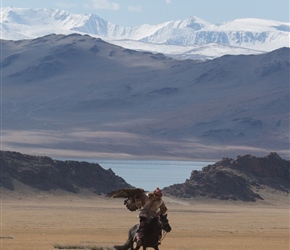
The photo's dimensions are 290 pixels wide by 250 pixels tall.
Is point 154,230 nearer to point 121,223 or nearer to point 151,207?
point 151,207

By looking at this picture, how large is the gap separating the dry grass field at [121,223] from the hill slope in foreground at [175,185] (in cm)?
181

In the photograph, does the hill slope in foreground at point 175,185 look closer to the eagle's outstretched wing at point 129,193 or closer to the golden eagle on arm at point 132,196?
the golden eagle on arm at point 132,196

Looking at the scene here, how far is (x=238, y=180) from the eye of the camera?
95.2m

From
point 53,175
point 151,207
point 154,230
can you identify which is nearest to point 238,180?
point 53,175

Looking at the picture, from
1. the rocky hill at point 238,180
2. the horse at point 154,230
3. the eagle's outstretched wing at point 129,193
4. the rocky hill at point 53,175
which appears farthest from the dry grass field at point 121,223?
the eagle's outstretched wing at point 129,193

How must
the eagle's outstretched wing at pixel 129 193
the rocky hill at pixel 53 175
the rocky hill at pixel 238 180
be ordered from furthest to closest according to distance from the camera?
the rocky hill at pixel 238 180 → the rocky hill at pixel 53 175 → the eagle's outstretched wing at pixel 129 193

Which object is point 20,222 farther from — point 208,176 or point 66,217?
point 208,176

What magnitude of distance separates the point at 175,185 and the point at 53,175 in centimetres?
963

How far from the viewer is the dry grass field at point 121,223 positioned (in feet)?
122

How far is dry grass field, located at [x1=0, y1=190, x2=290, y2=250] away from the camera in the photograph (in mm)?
37312

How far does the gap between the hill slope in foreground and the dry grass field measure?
181 cm

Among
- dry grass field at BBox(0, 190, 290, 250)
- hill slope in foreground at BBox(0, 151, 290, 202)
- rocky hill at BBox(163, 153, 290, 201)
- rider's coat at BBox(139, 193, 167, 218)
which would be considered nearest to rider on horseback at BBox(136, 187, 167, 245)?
rider's coat at BBox(139, 193, 167, 218)

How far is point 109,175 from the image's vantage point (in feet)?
312

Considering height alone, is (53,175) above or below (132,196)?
above
